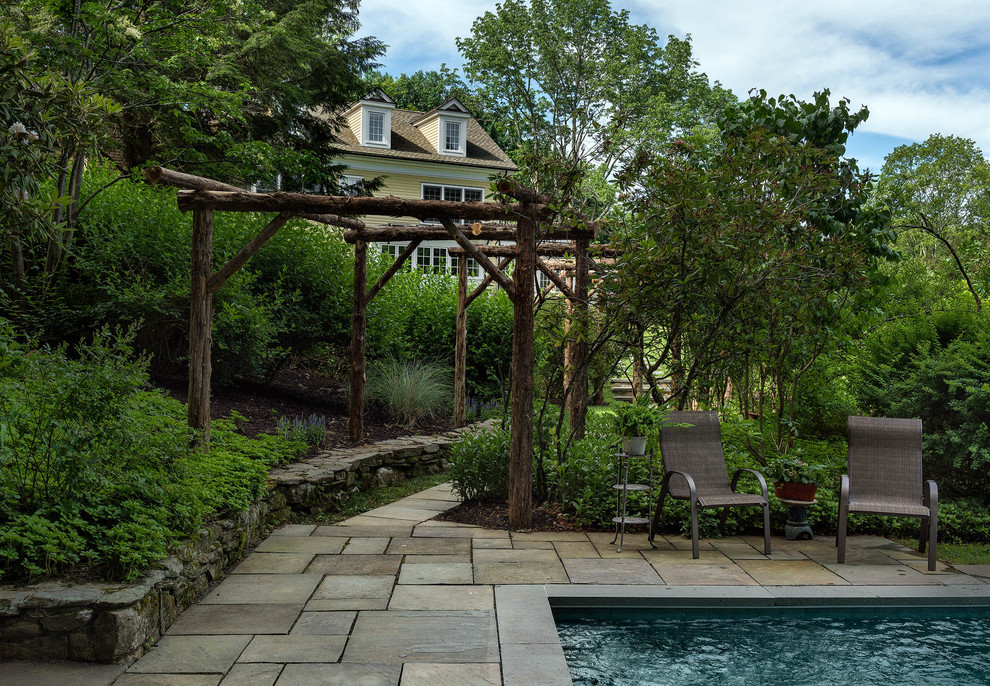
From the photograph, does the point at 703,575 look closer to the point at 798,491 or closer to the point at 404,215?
the point at 798,491

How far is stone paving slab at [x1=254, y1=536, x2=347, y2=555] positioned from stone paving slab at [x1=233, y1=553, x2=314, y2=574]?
0.11 m

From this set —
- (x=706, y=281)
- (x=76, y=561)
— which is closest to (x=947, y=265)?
(x=706, y=281)

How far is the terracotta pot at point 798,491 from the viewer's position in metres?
5.70

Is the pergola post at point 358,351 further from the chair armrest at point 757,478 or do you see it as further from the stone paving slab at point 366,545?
the chair armrest at point 757,478

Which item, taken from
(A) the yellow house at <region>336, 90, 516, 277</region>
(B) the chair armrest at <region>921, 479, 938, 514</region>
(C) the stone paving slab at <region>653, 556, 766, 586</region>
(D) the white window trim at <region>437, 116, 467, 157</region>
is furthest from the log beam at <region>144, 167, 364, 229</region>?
(D) the white window trim at <region>437, 116, 467, 157</region>

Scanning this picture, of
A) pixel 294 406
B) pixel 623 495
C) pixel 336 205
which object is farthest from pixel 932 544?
pixel 294 406

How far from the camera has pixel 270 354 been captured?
9164 mm

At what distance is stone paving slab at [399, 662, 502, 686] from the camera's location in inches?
123

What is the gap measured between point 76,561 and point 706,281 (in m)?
4.47

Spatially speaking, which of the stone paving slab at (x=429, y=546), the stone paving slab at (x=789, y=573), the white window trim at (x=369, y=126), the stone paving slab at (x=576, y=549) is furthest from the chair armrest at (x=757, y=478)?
the white window trim at (x=369, y=126)

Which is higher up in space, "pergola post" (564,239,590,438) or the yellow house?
the yellow house

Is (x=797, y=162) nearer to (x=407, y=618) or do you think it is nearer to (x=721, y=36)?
(x=721, y=36)

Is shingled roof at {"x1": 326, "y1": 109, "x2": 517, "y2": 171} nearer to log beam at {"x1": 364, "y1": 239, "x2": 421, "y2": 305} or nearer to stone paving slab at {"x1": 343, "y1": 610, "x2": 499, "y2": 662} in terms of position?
log beam at {"x1": 364, "y1": 239, "x2": 421, "y2": 305}

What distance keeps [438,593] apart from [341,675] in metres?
1.17
